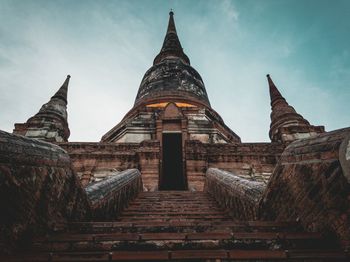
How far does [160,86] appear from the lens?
14766 mm

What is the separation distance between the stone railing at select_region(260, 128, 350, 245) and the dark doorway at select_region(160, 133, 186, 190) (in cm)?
735

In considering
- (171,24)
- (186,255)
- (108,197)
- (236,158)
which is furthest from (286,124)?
(171,24)

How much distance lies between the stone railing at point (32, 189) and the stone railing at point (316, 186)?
2.14 meters

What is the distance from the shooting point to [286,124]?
1137cm

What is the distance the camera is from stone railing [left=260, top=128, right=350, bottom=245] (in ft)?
6.11

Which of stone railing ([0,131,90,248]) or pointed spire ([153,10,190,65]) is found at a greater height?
pointed spire ([153,10,190,65])

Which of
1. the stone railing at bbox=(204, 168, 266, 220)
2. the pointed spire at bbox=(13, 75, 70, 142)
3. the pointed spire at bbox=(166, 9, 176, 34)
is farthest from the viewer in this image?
the pointed spire at bbox=(166, 9, 176, 34)

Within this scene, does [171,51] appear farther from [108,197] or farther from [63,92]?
[108,197]

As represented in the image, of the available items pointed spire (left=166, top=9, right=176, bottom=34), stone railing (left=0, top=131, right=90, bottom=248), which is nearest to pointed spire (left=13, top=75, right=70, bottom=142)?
Result: stone railing (left=0, top=131, right=90, bottom=248)

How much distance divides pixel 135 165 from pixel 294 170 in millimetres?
6477

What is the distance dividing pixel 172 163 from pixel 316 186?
8818 mm

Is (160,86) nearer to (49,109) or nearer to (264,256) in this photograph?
(49,109)

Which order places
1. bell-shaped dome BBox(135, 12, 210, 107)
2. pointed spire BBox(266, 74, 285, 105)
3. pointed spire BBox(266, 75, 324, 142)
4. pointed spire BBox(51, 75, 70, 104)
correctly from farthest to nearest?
pointed spire BBox(266, 74, 285, 105) → bell-shaped dome BBox(135, 12, 210, 107) → pointed spire BBox(51, 75, 70, 104) → pointed spire BBox(266, 75, 324, 142)

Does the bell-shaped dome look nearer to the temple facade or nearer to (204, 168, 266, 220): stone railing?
the temple facade
